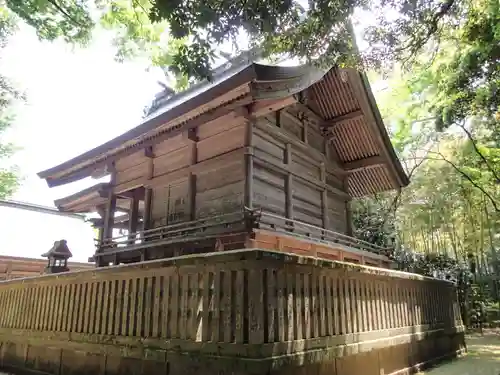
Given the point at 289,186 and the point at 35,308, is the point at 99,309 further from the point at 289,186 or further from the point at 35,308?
the point at 289,186

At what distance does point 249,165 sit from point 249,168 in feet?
0.24

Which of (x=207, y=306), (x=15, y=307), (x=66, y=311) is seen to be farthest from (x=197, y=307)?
(x=15, y=307)

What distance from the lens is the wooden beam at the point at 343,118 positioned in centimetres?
1138

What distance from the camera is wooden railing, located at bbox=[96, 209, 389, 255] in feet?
25.0

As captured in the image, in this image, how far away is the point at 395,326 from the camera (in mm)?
6355

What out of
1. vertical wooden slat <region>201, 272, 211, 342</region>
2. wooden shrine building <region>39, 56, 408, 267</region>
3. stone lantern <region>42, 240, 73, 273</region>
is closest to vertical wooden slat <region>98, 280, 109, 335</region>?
vertical wooden slat <region>201, 272, 211, 342</region>

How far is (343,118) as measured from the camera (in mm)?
11703

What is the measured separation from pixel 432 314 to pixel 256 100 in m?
5.72

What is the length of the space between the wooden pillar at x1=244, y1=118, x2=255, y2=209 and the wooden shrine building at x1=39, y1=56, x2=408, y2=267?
24 millimetres

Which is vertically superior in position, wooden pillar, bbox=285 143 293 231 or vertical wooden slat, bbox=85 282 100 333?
wooden pillar, bbox=285 143 293 231

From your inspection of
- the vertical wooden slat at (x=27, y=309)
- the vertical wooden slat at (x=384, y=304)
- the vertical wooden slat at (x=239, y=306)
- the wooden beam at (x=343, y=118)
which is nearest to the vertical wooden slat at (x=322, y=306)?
the vertical wooden slat at (x=239, y=306)

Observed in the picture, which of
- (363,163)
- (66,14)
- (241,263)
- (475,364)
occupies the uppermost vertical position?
(66,14)

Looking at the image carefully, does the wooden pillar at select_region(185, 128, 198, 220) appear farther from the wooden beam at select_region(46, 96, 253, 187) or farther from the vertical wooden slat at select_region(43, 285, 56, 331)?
the vertical wooden slat at select_region(43, 285, 56, 331)

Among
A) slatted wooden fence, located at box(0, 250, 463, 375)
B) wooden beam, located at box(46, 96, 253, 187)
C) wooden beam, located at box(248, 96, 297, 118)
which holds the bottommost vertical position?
slatted wooden fence, located at box(0, 250, 463, 375)
